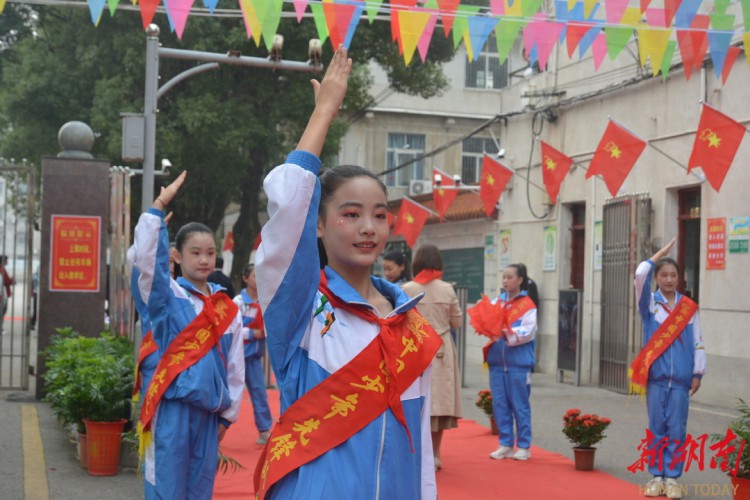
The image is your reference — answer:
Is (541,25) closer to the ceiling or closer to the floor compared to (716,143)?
closer to the ceiling

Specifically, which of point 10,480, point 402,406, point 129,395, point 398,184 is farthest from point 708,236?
point 398,184

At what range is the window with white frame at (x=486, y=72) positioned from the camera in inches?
1314

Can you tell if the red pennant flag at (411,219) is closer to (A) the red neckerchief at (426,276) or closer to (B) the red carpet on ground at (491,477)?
(B) the red carpet on ground at (491,477)

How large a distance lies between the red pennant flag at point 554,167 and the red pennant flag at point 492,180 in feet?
5.01

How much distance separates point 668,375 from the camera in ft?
26.0

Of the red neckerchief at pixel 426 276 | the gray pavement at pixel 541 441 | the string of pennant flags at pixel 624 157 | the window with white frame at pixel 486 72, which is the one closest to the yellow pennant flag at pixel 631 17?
the string of pennant flags at pixel 624 157

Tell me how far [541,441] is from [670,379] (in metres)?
3.18

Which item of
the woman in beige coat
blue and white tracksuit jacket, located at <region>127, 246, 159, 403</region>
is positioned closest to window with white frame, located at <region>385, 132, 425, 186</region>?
the woman in beige coat

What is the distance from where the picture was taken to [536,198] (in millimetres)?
18625

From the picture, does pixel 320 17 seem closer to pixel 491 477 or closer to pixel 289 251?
pixel 491 477

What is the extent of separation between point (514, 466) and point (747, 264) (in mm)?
5288

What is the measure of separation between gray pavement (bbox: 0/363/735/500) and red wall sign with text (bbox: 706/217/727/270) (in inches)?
73.2

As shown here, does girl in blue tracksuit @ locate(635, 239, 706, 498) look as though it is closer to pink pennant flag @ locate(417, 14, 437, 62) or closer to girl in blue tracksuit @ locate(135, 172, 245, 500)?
pink pennant flag @ locate(417, 14, 437, 62)

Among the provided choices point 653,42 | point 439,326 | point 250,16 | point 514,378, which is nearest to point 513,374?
point 514,378
